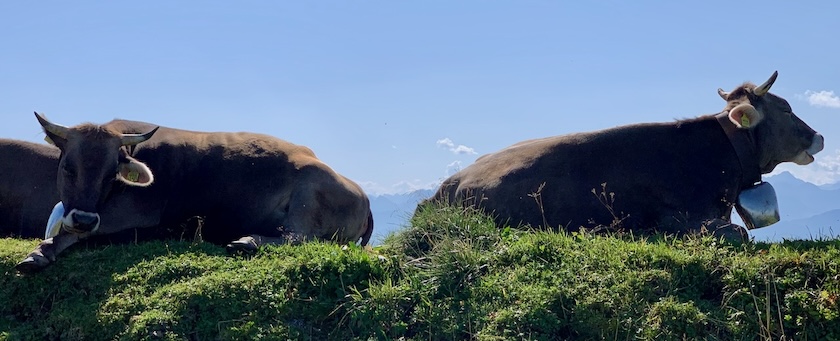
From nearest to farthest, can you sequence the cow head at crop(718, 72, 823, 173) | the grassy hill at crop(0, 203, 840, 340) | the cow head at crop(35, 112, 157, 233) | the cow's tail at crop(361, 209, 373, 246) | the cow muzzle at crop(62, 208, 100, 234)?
the grassy hill at crop(0, 203, 840, 340)
the cow muzzle at crop(62, 208, 100, 234)
the cow head at crop(35, 112, 157, 233)
the cow head at crop(718, 72, 823, 173)
the cow's tail at crop(361, 209, 373, 246)

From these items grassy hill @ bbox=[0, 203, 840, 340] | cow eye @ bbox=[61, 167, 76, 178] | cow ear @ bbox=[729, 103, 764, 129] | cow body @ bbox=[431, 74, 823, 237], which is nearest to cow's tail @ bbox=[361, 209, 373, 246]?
cow body @ bbox=[431, 74, 823, 237]

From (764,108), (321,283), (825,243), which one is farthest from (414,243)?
(764,108)

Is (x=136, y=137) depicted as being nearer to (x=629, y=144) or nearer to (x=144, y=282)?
(x=144, y=282)

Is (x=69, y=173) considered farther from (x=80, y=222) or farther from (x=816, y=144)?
(x=816, y=144)

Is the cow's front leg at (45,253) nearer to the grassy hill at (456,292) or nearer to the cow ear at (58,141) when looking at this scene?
the grassy hill at (456,292)

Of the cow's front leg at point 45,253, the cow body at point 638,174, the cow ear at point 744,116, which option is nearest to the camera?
the cow's front leg at point 45,253

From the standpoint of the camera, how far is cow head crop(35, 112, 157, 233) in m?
10.0

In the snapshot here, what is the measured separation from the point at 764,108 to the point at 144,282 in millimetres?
8767

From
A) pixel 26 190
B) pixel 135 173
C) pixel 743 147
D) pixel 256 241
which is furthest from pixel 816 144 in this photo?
pixel 26 190

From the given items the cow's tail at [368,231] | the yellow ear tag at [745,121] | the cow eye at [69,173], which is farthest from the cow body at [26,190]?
the yellow ear tag at [745,121]

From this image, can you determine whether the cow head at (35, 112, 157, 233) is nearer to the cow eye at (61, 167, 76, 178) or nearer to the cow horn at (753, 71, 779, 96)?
the cow eye at (61, 167, 76, 178)

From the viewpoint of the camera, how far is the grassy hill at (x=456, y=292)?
7262 millimetres

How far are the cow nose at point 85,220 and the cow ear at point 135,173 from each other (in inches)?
32.0

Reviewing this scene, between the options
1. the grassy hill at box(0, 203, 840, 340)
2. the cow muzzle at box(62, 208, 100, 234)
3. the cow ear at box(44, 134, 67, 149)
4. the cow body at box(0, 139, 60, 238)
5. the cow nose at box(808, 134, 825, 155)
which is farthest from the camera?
the cow nose at box(808, 134, 825, 155)
